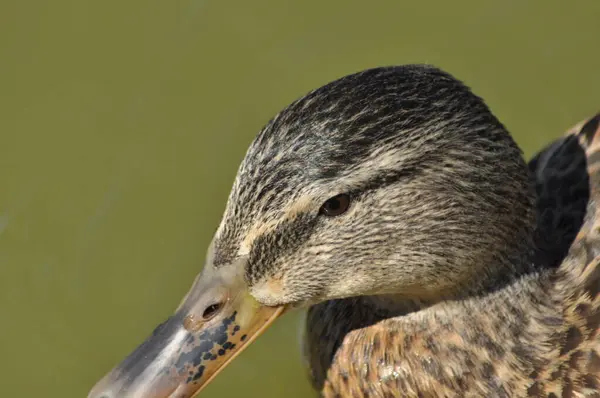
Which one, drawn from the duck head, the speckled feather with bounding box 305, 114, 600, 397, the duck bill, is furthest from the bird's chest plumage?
the duck bill

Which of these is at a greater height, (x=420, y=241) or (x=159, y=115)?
(x=159, y=115)

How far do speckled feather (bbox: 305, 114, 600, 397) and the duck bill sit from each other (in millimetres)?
628

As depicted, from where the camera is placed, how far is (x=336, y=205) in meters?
3.09

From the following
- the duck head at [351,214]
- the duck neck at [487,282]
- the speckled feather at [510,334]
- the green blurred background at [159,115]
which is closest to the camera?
the duck head at [351,214]

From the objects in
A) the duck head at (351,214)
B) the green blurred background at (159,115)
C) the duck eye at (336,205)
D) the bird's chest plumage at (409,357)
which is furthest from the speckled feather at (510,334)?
the green blurred background at (159,115)

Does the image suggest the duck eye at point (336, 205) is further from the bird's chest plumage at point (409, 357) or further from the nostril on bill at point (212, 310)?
the bird's chest plumage at point (409, 357)

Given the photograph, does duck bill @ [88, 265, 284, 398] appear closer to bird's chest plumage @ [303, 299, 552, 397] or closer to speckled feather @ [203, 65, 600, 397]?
speckled feather @ [203, 65, 600, 397]

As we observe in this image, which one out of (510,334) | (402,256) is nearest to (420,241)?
(402,256)

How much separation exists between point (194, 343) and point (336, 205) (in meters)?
0.75

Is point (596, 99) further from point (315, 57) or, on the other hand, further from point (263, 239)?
point (263, 239)

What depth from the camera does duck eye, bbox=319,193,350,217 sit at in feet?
10.1

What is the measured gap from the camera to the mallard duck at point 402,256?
3059 mm

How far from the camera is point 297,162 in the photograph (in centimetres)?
303

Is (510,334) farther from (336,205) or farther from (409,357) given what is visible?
(336,205)
